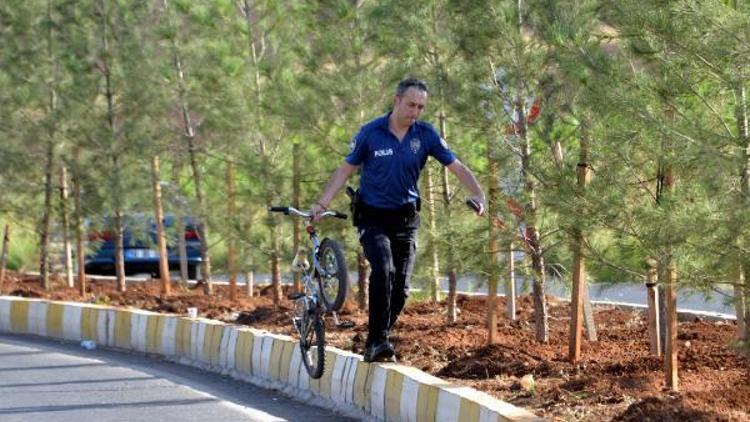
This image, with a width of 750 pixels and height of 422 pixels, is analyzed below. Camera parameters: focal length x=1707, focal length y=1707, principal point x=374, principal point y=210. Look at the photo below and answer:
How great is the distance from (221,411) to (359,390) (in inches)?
46.2

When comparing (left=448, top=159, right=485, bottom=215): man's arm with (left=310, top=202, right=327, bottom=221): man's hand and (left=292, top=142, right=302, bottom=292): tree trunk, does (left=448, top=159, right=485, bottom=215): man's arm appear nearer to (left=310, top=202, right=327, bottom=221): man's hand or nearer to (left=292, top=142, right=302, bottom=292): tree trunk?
(left=310, top=202, right=327, bottom=221): man's hand

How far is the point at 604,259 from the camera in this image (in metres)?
11.5

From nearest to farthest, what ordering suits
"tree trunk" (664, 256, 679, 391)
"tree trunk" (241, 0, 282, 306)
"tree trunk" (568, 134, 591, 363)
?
"tree trunk" (664, 256, 679, 391) → "tree trunk" (568, 134, 591, 363) → "tree trunk" (241, 0, 282, 306)

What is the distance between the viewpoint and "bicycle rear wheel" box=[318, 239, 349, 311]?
37.5 feet

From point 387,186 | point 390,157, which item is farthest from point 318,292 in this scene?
point 390,157

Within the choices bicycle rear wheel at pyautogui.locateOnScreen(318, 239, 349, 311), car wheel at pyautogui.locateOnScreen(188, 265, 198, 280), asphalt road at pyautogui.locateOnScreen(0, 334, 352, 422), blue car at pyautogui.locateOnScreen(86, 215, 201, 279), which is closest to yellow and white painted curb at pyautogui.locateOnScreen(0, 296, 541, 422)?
asphalt road at pyautogui.locateOnScreen(0, 334, 352, 422)

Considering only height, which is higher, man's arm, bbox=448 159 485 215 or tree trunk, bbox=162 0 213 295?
tree trunk, bbox=162 0 213 295

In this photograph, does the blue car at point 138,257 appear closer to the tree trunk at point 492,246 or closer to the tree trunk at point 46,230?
the tree trunk at point 46,230

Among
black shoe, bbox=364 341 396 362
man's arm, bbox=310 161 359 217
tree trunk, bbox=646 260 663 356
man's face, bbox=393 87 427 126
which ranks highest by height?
man's face, bbox=393 87 427 126

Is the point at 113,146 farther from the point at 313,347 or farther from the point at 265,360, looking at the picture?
the point at 313,347

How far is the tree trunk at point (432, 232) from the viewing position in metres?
14.8

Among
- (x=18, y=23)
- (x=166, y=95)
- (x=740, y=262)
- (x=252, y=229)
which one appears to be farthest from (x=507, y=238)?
(x=18, y=23)

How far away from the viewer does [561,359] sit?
494 inches

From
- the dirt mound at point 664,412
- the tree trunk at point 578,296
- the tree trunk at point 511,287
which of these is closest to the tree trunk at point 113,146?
the tree trunk at point 511,287
